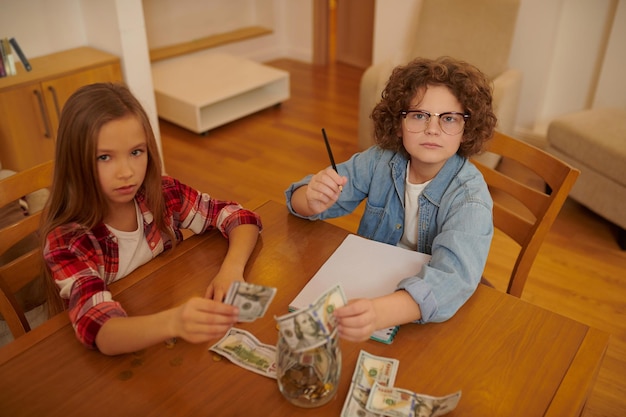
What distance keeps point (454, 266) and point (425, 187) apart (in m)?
0.31

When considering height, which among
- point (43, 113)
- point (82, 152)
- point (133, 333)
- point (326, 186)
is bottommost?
point (43, 113)

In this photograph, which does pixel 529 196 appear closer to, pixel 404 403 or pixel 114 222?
pixel 404 403

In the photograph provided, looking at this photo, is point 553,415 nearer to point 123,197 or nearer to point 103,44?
point 123,197

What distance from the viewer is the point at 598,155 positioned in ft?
8.74

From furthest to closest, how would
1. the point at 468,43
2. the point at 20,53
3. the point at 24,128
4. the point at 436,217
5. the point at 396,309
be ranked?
the point at 468,43 < the point at 24,128 < the point at 20,53 < the point at 436,217 < the point at 396,309

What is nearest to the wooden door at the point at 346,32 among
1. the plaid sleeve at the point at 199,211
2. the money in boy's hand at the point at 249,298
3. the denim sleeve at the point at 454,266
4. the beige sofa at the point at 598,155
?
the beige sofa at the point at 598,155

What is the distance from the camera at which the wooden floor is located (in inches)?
88.9

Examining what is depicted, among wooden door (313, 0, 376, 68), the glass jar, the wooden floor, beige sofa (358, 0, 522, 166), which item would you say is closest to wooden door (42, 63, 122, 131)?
the wooden floor

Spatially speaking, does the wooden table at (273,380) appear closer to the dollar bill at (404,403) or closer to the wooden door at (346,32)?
the dollar bill at (404,403)

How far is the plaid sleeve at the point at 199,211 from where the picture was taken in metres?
1.35

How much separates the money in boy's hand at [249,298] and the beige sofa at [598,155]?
2.25 metres

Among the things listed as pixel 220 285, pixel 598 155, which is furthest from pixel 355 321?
pixel 598 155

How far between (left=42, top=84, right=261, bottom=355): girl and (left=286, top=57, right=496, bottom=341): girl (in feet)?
0.90

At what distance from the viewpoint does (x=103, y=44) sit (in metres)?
2.99
